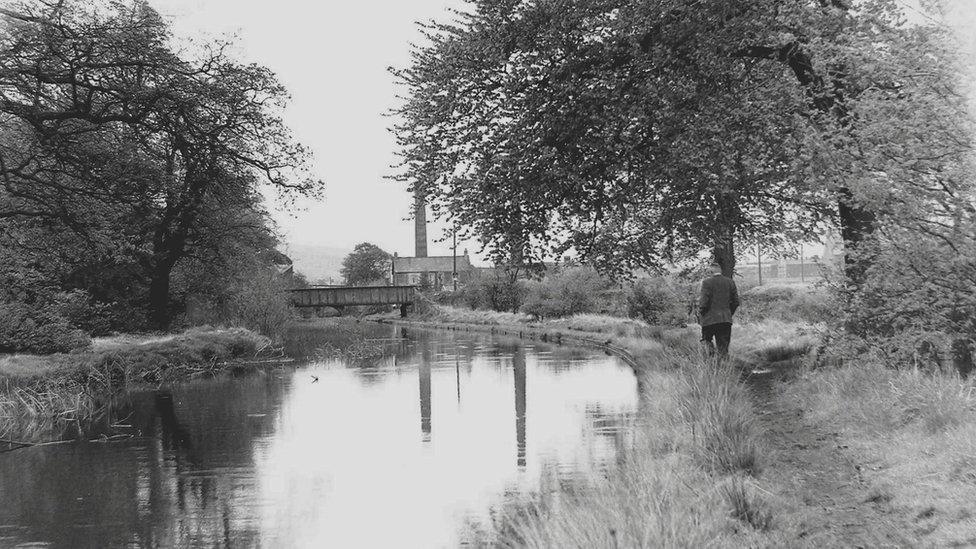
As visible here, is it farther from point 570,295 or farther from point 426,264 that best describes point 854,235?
point 426,264

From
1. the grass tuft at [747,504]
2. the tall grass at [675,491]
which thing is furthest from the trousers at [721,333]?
the grass tuft at [747,504]

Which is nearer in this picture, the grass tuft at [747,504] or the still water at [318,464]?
the grass tuft at [747,504]

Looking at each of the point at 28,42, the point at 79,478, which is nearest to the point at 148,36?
the point at 28,42

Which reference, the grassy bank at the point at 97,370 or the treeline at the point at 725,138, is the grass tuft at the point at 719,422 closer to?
the treeline at the point at 725,138

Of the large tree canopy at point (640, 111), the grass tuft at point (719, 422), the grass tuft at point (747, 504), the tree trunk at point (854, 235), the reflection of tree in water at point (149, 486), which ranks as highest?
the large tree canopy at point (640, 111)

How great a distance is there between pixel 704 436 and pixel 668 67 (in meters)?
8.89

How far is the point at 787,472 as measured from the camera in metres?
7.69

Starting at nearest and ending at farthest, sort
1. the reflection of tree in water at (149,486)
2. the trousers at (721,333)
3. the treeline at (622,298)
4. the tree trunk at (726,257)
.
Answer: the reflection of tree in water at (149,486), the trousers at (721,333), the tree trunk at (726,257), the treeline at (622,298)

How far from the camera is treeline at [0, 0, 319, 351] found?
1831 cm

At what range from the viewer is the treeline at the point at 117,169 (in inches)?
721

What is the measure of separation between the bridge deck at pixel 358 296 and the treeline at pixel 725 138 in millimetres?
56902

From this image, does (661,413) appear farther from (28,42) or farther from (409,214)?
(28,42)

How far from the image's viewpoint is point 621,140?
15703mm

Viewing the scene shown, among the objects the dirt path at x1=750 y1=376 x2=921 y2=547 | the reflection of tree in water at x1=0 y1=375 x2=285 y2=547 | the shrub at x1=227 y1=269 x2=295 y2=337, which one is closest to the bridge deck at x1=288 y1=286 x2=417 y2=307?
the shrub at x1=227 y1=269 x2=295 y2=337
